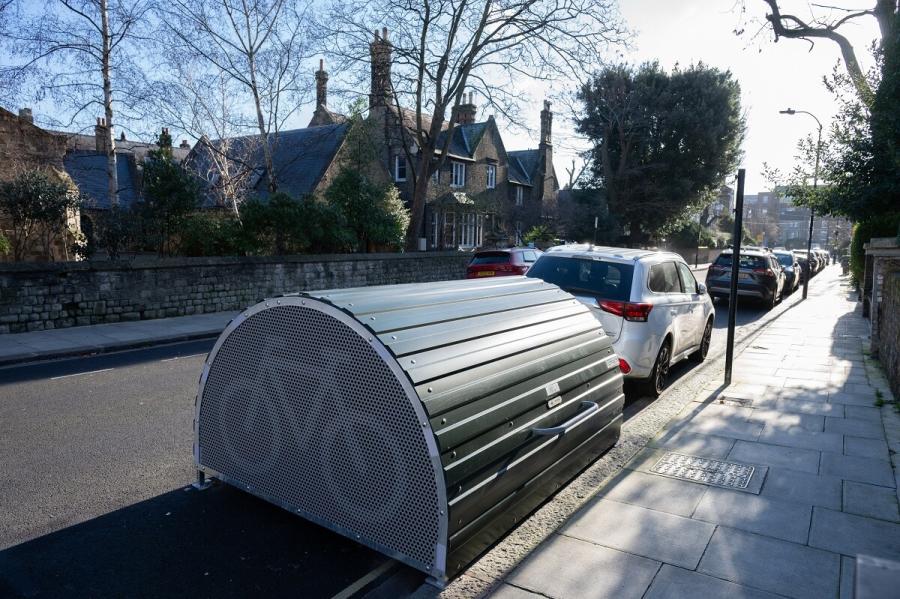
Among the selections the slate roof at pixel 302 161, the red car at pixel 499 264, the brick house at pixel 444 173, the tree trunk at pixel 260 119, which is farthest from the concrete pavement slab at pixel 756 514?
the slate roof at pixel 302 161

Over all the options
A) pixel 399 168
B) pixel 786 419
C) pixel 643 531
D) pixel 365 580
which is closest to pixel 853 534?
pixel 643 531

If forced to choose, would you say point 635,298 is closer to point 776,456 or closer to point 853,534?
point 776,456

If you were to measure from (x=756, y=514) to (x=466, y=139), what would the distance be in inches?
1605

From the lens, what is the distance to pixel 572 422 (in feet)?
13.1

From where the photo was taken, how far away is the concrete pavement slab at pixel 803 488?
434 cm

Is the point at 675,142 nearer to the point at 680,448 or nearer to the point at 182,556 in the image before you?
the point at 680,448

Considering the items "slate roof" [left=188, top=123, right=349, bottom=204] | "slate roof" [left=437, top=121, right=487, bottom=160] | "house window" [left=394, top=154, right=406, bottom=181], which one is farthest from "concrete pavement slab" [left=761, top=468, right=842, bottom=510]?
"slate roof" [left=437, top=121, right=487, bottom=160]

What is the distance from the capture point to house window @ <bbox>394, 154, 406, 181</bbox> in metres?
38.4

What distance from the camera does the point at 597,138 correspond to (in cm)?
4097

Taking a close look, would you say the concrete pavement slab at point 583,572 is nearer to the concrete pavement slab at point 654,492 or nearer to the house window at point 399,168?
the concrete pavement slab at point 654,492

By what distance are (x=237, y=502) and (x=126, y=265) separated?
10944 mm

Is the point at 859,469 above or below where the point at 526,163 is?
below

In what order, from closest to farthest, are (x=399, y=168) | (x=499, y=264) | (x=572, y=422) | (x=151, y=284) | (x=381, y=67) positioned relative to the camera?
(x=572, y=422) → (x=151, y=284) → (x=499, y=264) → (x=381, y=67) → (x=399, y=168)

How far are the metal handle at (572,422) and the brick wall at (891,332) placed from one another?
528cm
